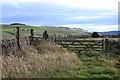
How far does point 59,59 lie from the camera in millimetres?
12531

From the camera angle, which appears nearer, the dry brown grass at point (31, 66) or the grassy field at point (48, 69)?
the dry brown grass at point (31, 66)

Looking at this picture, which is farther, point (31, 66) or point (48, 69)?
point (48, 69)

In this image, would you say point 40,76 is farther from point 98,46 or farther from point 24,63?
point 98,46

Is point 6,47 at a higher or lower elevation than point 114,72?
higher

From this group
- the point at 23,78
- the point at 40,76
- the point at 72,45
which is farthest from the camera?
the point at 72,45

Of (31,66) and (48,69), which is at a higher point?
(31,66)

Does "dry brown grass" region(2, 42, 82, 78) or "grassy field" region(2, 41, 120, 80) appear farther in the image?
"grassy field" region(2, 41, 120, 80)

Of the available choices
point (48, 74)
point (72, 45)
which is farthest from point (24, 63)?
point (72, 45)

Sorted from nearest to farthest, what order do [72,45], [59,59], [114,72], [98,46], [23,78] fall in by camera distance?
[23,78], [114,72], [59,59], [98,46], [72,45]

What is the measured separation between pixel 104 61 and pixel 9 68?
6194mm

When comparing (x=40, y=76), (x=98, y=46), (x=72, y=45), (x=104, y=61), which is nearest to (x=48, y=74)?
(x=40, y=76)

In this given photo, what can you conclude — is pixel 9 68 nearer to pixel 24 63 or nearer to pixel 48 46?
pixel 24 63

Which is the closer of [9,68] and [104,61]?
[9,68]

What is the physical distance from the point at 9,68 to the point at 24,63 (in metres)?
0.92
